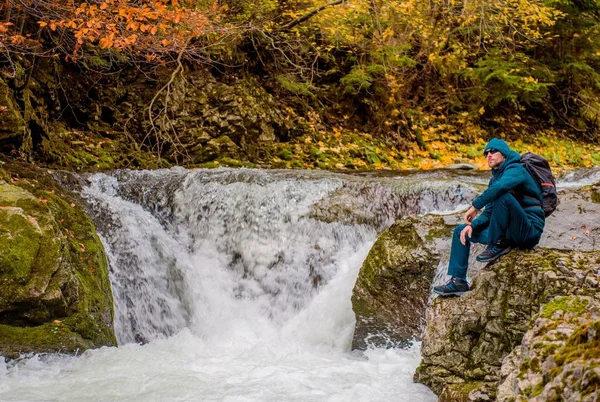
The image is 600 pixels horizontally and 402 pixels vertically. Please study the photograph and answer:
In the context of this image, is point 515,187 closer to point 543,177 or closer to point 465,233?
point 543,177

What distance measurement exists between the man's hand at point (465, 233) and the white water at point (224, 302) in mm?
1258

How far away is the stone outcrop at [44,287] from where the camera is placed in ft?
16.5

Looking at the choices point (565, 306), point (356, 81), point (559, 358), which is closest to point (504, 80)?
point (356, 81)

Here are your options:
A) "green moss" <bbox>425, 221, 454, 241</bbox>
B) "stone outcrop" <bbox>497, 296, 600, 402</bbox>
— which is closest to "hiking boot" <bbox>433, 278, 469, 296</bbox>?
"stone outcrop" <bbox>497, 296, 600, 402</bbox>

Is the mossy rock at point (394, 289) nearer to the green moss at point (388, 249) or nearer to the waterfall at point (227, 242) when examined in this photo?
the green moss at point (388, 249)

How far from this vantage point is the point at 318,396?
14.3ft

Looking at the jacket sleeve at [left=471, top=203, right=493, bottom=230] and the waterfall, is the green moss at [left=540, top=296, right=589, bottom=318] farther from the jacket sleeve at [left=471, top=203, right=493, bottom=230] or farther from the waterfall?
the waterfall

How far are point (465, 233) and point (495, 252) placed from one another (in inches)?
11.0

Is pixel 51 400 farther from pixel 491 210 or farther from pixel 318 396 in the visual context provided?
pixel 491 210

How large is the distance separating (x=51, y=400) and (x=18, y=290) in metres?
1.25

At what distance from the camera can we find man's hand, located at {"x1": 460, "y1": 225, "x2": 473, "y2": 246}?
4344 millimetres

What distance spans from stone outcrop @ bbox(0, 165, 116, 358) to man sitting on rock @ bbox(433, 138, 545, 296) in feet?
11.9

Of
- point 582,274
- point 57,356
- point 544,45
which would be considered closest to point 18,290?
point 57,356

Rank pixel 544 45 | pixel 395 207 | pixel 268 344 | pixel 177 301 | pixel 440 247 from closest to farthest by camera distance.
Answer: pixel 440 247 → pixel 268 344 → pixel 177 301 → pixel 395 207 → pixel 544 45
